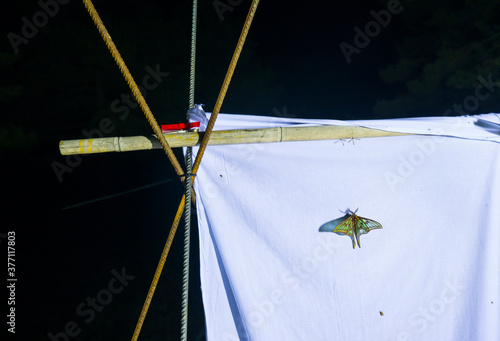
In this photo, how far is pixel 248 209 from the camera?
1.86 m

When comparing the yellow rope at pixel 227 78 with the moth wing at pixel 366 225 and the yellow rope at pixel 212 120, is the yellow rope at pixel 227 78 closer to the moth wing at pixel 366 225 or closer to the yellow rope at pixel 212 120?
the yellow rope at pixel 212 120

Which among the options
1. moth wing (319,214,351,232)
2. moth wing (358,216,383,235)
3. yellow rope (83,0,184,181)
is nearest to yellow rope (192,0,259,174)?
yellow rope (83,0,184,181)

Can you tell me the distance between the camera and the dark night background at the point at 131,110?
13.9ft

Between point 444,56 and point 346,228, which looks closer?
point 346,228

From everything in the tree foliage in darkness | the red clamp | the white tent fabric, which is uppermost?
the tree foliage in darkness

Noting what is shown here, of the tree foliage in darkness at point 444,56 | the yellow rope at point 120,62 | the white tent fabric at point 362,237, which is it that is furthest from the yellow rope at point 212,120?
the tree foliage in darkness at point 444,56

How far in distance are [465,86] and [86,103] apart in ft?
13.8

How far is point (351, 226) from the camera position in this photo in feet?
5.94

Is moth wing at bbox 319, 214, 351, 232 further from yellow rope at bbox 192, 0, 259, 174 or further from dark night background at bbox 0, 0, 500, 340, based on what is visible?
dark night background at bbox 0, 0, 500, 340

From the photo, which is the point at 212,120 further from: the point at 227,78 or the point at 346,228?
the point at 346,228

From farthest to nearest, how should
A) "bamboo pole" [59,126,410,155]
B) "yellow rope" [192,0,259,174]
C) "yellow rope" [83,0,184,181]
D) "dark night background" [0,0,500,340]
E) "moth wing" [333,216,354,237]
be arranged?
"dark night background" [0,0,500,340] → "moth wing" [333,216,354,237] → "bamboo pole" [59,126,410,155] → "yellow rope" [192,0,259,174] → "yellow rope" [83,0,184,181]

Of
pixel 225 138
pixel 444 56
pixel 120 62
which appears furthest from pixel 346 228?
pixel 444 56

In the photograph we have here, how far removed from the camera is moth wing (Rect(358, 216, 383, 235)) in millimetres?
1816

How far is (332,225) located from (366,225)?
0.15 m
